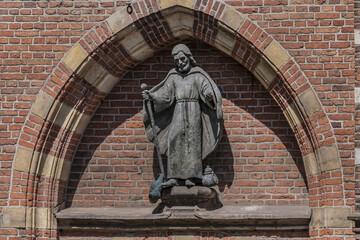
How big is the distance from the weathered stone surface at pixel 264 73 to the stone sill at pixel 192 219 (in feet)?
4.45

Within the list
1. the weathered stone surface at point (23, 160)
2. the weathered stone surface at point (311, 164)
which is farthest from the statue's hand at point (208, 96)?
the weathered stone surface at point (23, 160)

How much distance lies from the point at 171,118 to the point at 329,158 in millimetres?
1754

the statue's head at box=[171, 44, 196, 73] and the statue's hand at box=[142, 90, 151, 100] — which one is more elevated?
the statue's head at box=[171, 44, 196, 73]

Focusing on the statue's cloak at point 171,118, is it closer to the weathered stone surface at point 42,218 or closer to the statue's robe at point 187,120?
the statue's robe at point 187,120

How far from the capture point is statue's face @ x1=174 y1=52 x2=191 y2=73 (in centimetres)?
814

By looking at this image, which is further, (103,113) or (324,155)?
(103,113)

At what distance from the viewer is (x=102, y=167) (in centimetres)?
852

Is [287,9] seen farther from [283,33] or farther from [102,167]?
[102,167]

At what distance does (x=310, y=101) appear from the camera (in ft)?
25.8

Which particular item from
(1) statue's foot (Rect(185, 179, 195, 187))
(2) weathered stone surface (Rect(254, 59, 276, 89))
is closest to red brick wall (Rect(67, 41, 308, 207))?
(2) weathered stone surface (Rect(254, 59, 276, 89))

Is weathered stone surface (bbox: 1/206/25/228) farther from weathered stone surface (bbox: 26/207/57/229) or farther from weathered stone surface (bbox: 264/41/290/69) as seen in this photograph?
weathered stone surface (bbox: 264/41/290/69)

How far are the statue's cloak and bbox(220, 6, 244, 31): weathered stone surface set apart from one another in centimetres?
59

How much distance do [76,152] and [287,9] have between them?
2825 mm

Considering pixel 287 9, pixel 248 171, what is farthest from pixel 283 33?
pixel 248 171
